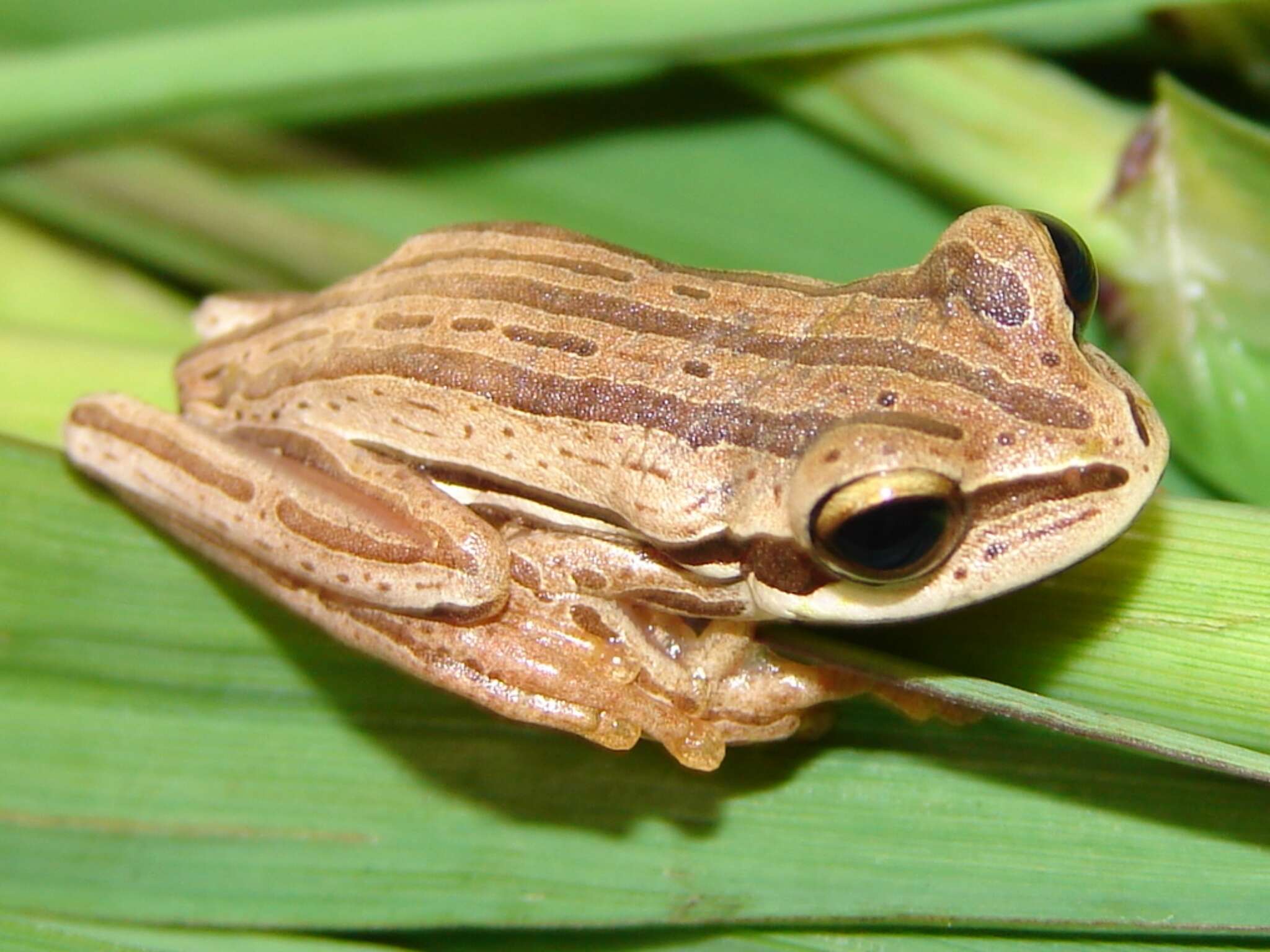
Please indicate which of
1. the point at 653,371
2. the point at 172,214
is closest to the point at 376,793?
the point at 653,371

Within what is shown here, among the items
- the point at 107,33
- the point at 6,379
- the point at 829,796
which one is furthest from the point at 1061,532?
the point at 107,33

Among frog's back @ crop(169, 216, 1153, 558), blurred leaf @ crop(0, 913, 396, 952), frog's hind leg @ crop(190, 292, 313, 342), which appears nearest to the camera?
frog's back @ crop(169, 216, 1153, 558)

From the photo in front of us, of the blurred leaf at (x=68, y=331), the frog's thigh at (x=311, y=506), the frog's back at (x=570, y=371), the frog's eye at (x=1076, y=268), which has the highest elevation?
the frog's eye at (x=1076, y=268)

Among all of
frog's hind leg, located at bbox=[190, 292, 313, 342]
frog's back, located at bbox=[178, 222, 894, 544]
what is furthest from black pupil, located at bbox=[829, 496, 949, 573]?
frog's hind leg, located at bbox=[190, 292, 313, 342]

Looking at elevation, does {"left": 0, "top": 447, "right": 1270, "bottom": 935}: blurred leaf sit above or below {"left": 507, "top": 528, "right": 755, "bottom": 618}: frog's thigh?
below

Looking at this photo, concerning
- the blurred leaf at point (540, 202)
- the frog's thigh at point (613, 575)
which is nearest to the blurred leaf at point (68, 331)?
the blurred leaf at point (540, 202)

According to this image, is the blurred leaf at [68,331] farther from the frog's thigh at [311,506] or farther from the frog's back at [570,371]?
the frog's back at [570,371]

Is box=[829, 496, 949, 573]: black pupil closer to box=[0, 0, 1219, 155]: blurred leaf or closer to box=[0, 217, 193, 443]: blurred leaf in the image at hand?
box=[0, 0, 1219, 155]: blurred leaf
